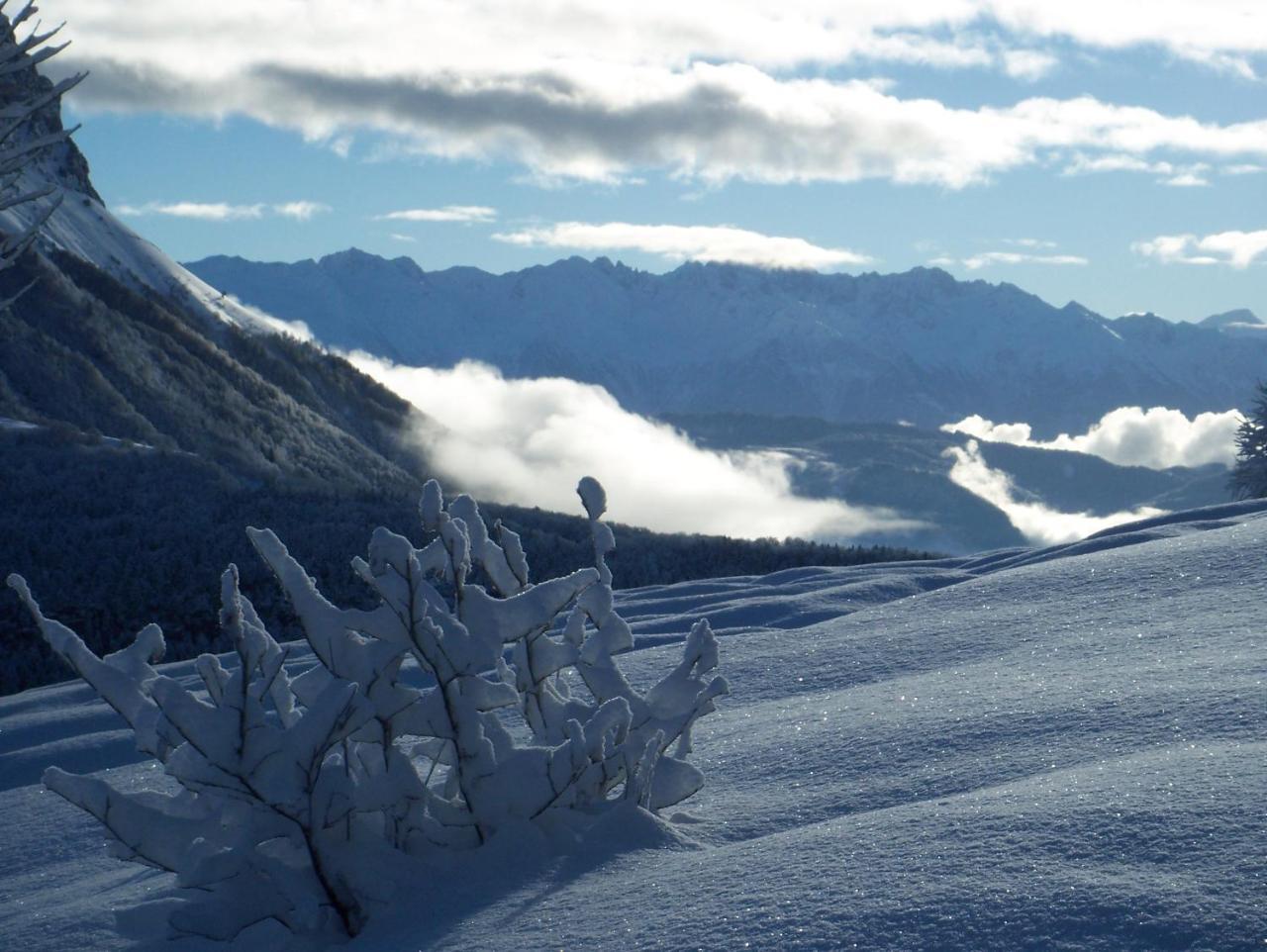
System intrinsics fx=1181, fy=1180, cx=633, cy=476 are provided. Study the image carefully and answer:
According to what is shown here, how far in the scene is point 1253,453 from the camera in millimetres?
25688

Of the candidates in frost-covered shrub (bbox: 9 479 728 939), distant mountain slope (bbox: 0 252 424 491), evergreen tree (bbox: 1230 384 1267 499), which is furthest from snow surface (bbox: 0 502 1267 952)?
distant mountain slope (bbox: 0 252 424 491)

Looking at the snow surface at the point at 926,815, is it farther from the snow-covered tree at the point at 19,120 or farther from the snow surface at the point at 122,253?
the snow surface at the point at 122,253

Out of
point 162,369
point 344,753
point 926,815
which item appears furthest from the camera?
point 162,369

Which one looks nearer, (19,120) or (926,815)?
(926,815)

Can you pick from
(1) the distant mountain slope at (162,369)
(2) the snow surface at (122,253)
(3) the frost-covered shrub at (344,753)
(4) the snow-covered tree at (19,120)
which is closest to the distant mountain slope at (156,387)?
(1) the distant mountain slope at (162,369)

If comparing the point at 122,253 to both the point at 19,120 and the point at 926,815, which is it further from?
the point at 926,815

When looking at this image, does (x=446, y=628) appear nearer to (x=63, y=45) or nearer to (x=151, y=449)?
(x=63, y=45)

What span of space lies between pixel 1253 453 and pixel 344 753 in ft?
86.4

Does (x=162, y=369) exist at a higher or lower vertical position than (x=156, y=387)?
higher

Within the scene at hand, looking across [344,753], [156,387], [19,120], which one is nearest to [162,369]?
[156,387]

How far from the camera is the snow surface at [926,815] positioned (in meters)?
2.82

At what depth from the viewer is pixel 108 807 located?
3.46 meters

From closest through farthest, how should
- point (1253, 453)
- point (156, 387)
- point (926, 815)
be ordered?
1. point (926, 815)
2. point (1253, 453)
3. point (156, 387)

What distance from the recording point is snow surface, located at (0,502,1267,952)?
2.82m
